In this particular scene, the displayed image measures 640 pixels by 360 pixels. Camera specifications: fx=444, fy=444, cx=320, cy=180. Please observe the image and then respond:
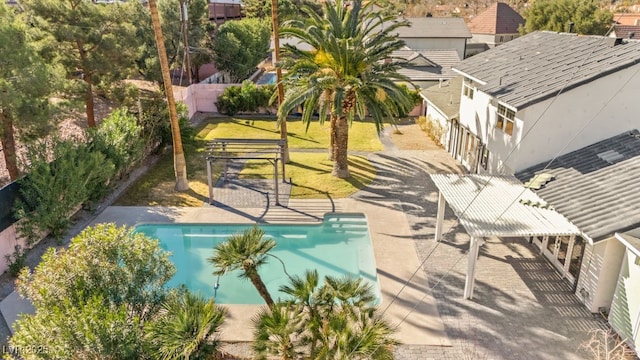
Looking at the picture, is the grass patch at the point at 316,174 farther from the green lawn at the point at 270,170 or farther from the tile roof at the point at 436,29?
the tile roof at the point at 436,29

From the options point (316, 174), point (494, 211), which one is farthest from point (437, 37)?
point (494, 211)

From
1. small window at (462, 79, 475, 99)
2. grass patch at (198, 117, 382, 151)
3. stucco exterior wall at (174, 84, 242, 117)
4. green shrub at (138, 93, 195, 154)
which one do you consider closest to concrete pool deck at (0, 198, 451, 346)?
green shrub at (138, 93, 195, 154)

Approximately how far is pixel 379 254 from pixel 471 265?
164 inches

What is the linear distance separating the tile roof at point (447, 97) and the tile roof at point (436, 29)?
75.4ft

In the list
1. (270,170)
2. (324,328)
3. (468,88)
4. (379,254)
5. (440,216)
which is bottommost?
(379,254)

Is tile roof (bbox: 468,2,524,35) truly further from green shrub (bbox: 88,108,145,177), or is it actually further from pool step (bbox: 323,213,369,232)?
green shrub (bbox: 88,108,145,177)

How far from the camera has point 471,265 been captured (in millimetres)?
13734

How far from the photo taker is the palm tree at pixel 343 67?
70.5 feet

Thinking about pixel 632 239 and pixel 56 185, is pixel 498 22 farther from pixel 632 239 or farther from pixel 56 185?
pixel 56 185

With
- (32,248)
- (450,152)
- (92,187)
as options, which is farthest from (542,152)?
(32,248)

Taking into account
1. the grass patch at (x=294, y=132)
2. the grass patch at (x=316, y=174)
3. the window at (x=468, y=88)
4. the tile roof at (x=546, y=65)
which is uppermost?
the tile roof at (x=546, y=65)

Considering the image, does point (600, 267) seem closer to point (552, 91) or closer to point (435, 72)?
point (552, 91)

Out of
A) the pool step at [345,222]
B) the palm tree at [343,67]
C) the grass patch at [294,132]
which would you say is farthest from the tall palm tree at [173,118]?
the grass patch at [294,132]

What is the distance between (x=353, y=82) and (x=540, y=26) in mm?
49885
